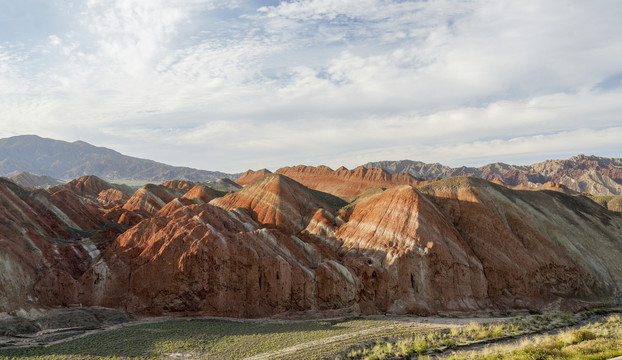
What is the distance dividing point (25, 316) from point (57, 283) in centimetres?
398

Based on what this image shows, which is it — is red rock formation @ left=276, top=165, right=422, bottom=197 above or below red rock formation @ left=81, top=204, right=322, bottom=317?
above

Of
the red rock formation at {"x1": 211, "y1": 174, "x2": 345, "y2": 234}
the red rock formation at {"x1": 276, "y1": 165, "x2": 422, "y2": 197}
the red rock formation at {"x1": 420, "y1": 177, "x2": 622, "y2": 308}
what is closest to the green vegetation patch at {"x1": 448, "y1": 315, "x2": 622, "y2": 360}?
the red rock formation at {"x1": 420, "y1": 177, "x2": 622, "y2": 308}

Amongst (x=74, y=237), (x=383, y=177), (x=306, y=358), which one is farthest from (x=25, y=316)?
(x=383, y=177)

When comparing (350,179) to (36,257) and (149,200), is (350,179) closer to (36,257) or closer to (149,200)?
(149,200)

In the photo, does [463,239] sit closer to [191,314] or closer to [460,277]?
[460,277]

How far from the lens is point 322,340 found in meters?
29.5

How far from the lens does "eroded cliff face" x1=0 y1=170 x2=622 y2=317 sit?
3588 cm

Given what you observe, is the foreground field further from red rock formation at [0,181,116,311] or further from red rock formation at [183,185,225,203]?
red rock formation at [183,185,225,203]

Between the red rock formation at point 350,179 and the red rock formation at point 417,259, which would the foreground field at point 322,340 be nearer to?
the red rock formation at point 417,259

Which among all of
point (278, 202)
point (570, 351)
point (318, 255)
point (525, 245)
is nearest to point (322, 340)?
point (318, 255)

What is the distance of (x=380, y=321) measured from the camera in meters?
35.6

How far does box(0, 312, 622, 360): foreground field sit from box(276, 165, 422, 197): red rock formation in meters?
80.7

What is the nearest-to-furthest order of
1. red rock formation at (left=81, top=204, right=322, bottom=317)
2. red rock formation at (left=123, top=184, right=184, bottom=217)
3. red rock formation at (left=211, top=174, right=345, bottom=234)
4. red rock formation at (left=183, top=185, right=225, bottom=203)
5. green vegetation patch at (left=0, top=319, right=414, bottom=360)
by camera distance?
green vegetation patch at (left=0, top=319, right=414, bottom=360), red rock formation at (left=81, top=204, right=322, bottom=317), red rock formation at (left=211, top=174, right=345, bottom=234), red rock formation at (left=183, top=185, right=225, bottom=203), red rock formation at (left=123, top=184, right=184, bottom=217)

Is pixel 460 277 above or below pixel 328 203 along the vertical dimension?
below
